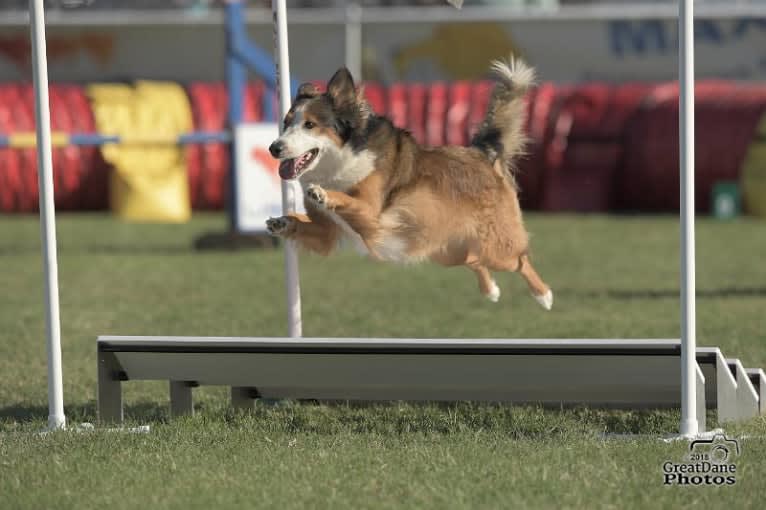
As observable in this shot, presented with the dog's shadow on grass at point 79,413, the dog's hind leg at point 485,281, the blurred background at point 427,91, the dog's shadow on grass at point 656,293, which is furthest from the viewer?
the blurred background at point 427,91

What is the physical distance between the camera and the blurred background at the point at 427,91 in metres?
18.3

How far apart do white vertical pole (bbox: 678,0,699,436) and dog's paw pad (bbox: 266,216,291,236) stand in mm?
1538

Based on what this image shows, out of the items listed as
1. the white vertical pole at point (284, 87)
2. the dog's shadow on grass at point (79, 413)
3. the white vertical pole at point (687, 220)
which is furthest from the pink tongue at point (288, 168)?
the dog's shadow on grass at point (79, 413)

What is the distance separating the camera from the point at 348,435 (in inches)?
220

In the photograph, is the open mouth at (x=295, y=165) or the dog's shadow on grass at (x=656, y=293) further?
the dog's shadow on grass at (x=656, y=293)

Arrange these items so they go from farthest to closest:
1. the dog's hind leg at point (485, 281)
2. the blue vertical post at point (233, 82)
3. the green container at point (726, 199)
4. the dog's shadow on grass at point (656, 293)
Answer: the green container at point (726, 199) → the blue vertical post at point (233, 82) → the dog's shadow on grass at point (656, 293) → the dog's hind leg at point (485, 281)

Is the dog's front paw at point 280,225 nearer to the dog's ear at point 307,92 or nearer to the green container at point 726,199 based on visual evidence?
the dog's ear at point 307,92

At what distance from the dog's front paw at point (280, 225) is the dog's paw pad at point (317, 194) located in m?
0.27

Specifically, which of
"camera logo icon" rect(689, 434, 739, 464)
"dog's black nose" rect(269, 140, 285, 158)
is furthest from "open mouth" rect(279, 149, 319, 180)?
"camera logo icon" rect(689, 434, 739, 464)

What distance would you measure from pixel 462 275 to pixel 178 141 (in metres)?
3.70

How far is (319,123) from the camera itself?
5.06m

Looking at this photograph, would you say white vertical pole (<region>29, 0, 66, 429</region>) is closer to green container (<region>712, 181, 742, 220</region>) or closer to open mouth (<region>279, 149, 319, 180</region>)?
open mouth (<region>279, 149, 319, 180</region>)

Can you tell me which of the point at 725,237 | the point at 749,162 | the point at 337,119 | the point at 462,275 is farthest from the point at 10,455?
the point at 749,162

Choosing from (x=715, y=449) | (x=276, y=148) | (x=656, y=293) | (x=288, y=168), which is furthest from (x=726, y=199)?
(x=276, y=148)
